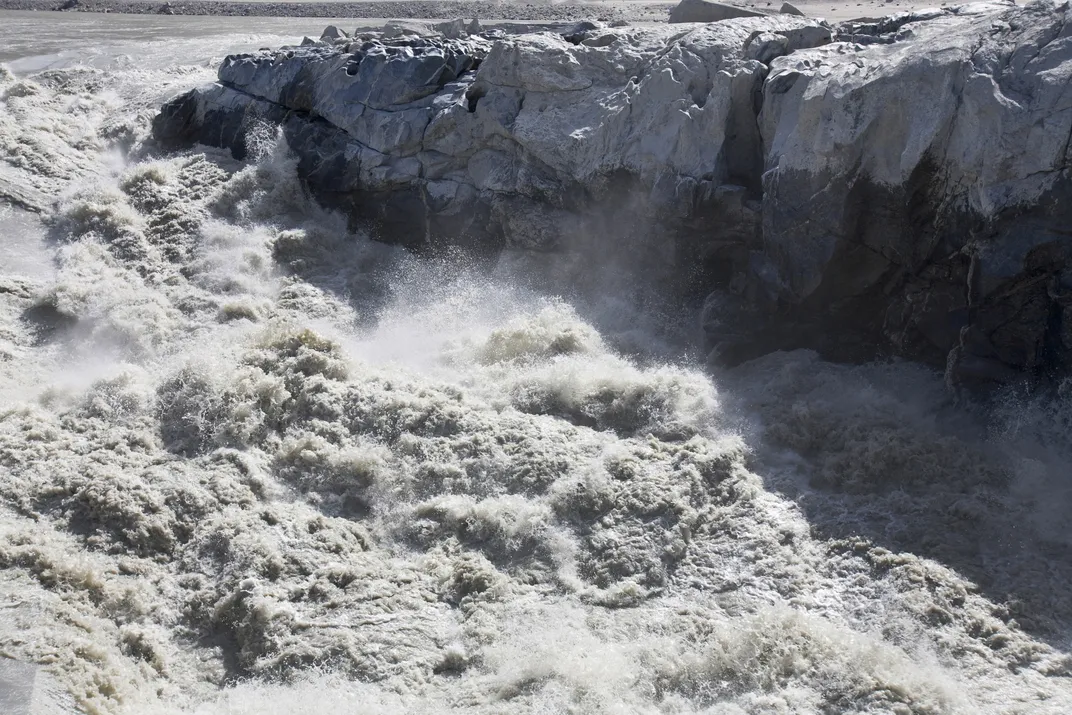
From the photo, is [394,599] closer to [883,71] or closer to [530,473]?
[530,473]

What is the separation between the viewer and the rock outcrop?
23.5 feet

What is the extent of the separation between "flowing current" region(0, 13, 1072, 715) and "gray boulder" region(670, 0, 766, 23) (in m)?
4.16

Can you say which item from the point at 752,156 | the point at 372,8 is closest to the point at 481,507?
the point at 752,156

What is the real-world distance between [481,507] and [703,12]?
7.44 metres

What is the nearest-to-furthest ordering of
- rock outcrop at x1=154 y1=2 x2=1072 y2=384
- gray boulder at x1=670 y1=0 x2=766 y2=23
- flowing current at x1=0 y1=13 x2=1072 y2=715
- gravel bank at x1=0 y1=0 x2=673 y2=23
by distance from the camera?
flowing current at x1=0 y1=13 x2=1072 y2=715 → rock outcrop at x1=154 y1=2 x2=1072 y2=384 → gray boulder at x1=670 y1=0 x2=766 y2=23 → gravel bank at x1=0 y1=0 x2=673 y2=23

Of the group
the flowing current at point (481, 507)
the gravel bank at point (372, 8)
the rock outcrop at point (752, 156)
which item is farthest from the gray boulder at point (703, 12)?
the gravel bank at point (372, 8)

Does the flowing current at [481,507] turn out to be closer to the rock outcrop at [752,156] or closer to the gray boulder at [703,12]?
the rock outcrop at [752,156]

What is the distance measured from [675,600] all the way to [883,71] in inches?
174

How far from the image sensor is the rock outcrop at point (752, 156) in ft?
23.5

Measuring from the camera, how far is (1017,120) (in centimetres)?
698

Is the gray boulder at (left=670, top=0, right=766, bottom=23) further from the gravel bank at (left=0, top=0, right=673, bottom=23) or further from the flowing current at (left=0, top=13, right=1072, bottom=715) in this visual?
the gravel bank at (left=0, top=0, right=673, bottom=23)

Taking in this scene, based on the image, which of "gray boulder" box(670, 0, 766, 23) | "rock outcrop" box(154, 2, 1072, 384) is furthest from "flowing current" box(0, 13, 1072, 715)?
"gray boulder" box(670, 0, 766, 23)

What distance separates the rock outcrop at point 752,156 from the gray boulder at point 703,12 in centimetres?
169

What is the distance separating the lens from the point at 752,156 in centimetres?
892
